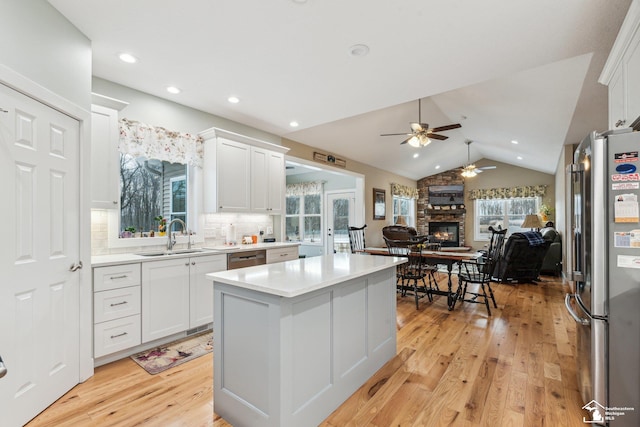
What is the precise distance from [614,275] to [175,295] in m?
3.40

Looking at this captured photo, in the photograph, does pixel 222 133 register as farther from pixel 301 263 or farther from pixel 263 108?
pixel 301 263

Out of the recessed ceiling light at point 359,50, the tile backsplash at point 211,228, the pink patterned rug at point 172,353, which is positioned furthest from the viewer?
the tile backsplash at point 211,228

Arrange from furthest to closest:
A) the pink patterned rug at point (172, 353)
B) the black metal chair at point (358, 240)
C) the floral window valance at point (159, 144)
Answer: the black metal chair at point (358, 240) < the floral window valance at point (159, 144) < the pink patterned rug at point (172, 353)

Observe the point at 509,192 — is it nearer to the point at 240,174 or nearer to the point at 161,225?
the point at 240,174

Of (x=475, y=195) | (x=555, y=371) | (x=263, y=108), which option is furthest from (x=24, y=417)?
(x=475, y=195)

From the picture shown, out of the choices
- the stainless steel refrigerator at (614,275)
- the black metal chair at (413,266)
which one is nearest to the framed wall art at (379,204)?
the black metal chair at (413,266)

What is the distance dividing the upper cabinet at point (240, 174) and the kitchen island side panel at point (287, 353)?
2096mm

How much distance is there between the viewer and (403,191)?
9273 mm

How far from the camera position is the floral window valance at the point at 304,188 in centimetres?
823

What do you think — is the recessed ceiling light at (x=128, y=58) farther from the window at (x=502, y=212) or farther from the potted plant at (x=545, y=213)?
the window at (x=502, y=212)

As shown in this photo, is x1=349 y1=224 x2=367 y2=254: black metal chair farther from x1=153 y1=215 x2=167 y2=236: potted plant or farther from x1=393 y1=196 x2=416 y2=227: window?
x1=153 y1=215 x2=167 y2=236: potted plant

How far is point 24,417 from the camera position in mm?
1833

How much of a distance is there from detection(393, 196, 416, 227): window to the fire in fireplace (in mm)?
799

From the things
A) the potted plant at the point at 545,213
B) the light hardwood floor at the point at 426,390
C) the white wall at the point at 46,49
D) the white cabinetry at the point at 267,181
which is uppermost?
the white wall at the point at 46,49
